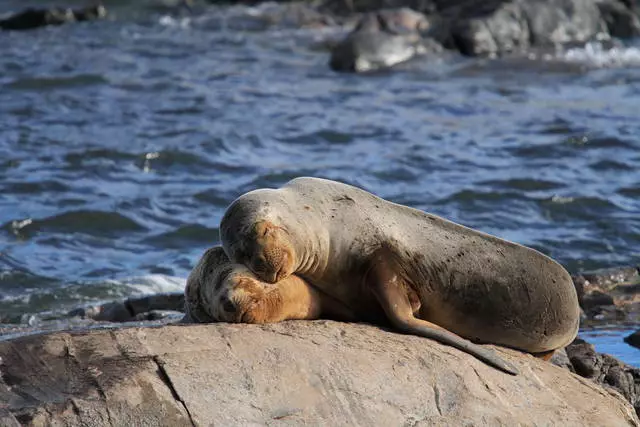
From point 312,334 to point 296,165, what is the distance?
8.56 meters

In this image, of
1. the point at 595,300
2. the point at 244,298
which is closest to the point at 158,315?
the point at 244,298

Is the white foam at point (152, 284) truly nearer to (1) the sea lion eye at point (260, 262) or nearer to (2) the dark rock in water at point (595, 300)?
(2) the dark rock in water at point (595, 300)

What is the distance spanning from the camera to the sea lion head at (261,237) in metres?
5.01

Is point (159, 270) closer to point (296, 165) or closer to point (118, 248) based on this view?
point (118, 248)

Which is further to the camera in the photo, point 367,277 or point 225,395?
point 367,277

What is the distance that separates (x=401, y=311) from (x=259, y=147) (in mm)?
9223

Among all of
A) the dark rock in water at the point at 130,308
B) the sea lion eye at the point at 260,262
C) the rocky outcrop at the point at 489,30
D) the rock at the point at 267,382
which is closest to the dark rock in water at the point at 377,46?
the rocky outcrop at the point at 489,30

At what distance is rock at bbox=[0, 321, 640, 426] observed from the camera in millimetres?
4293

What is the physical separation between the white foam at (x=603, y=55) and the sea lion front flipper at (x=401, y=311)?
14974 mm

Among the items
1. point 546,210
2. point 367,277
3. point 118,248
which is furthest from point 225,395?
point 546,210

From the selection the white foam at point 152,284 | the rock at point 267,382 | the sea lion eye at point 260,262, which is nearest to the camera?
the rock at point 267,382

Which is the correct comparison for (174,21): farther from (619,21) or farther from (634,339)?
(634,339)

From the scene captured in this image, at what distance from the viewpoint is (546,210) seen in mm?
11867

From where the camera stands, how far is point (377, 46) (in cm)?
2003
